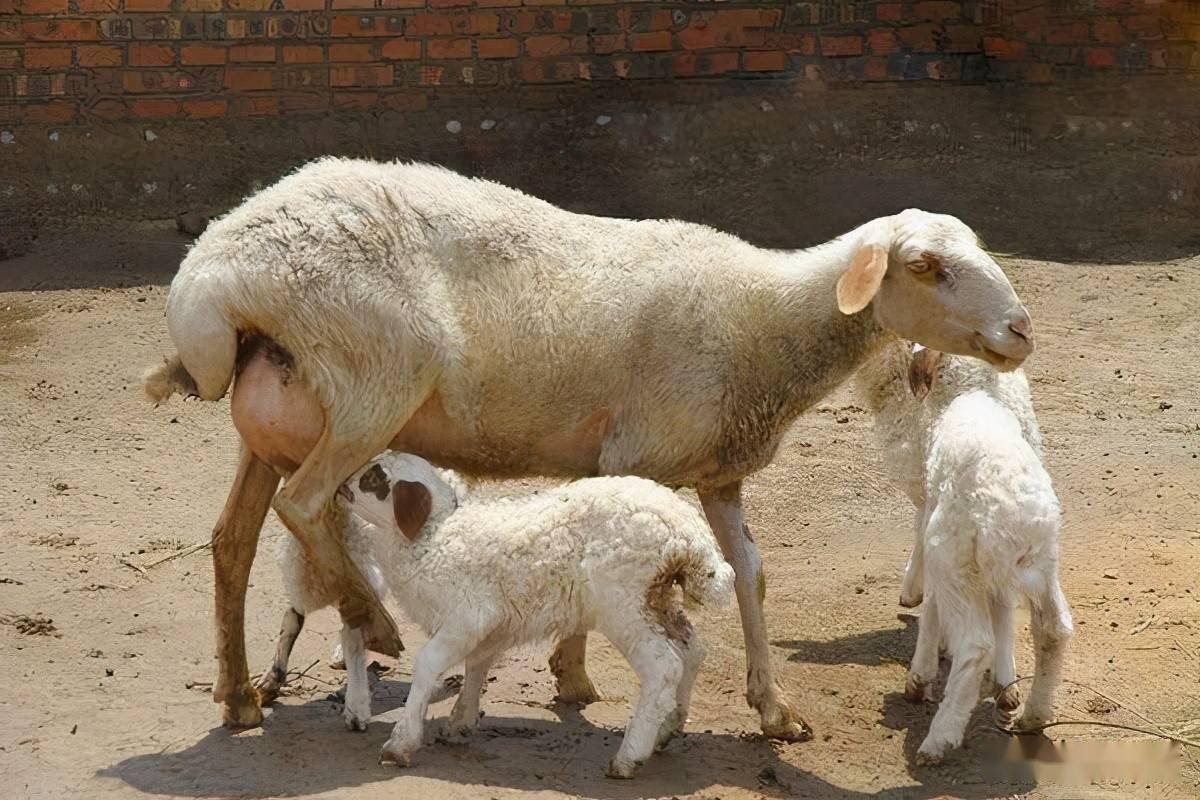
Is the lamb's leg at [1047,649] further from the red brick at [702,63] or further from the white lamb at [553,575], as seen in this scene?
the red brick at [702,63]

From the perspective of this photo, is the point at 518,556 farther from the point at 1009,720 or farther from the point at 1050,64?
the point at 1050,64

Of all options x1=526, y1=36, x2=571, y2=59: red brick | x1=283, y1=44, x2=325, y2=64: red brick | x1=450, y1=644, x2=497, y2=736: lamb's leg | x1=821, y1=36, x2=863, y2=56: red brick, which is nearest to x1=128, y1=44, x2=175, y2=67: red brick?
x1=283, y1=44, x2=325, y2=64: red brick

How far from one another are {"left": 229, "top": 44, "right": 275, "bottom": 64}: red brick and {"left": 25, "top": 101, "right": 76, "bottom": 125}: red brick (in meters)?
1.11

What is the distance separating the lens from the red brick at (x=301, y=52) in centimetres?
1073

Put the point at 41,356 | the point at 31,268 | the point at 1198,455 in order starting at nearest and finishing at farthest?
the point at 1198,455 < the point at 41,356 < the point at 31,268

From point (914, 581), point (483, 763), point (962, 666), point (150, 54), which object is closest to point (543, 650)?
point (483, 763)

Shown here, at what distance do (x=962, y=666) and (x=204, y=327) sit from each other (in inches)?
111

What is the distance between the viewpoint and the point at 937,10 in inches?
443

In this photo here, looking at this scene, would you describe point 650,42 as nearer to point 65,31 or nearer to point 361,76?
point 361,76

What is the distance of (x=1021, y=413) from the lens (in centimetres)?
623

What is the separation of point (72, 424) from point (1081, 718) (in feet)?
17.6

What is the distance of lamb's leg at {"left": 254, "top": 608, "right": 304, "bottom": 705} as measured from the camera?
604cm

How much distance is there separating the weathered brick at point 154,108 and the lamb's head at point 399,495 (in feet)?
19.5

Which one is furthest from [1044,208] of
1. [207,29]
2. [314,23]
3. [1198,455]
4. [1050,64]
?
[207,29]
